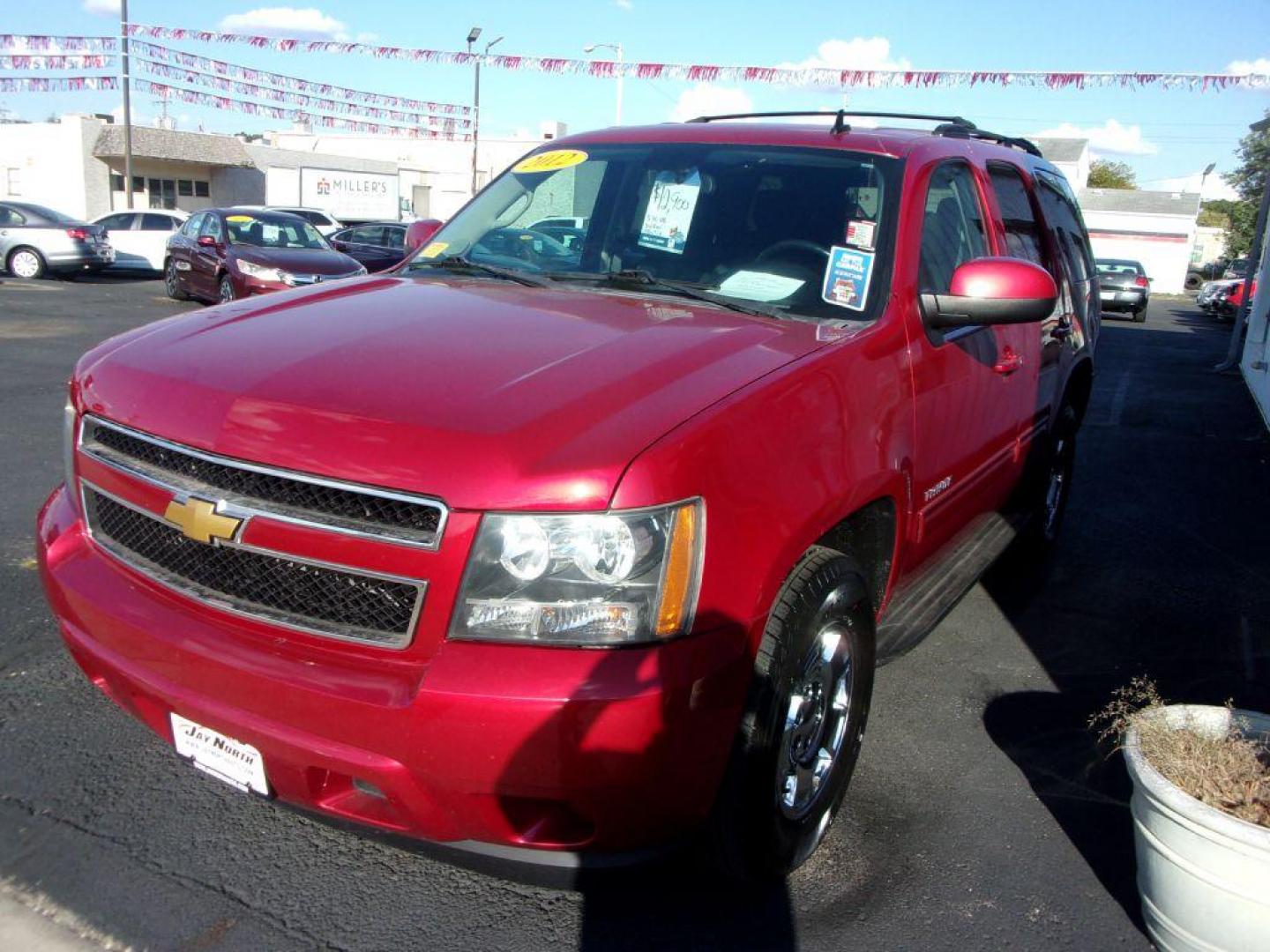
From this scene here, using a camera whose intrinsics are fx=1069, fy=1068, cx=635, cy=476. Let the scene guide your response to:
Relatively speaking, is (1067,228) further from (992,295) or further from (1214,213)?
(1214,213)

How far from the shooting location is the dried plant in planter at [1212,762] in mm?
2420

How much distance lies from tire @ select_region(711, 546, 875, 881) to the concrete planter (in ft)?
2.33

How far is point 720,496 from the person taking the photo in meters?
2.21

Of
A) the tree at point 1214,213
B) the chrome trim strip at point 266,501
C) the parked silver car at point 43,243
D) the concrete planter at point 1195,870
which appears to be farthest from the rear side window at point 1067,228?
the tree at point 1214,213

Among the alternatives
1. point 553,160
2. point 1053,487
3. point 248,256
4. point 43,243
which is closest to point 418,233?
point 553,160

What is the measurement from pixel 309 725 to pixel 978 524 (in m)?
2.94

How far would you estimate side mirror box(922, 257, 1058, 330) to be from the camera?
126 inches

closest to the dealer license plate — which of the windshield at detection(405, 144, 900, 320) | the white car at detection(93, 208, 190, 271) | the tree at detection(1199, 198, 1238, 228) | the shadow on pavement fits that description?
the windshield at detection(405, 144, 900, 320)

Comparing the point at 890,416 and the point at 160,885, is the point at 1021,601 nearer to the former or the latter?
the point at 890,416

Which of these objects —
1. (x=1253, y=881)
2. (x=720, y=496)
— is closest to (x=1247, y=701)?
(x=1253, y=881)

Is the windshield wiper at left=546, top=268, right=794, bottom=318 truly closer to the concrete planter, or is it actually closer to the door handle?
the door handle

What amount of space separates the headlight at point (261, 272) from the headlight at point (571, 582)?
1328 centimetres

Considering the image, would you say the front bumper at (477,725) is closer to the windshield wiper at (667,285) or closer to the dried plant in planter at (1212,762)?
the dried plant in planter at (1212,762)

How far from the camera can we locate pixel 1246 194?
225 feet
